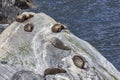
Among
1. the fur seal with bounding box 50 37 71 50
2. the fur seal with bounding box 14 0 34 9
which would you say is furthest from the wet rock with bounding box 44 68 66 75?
the fur seal with bounding box 14 0 34 9

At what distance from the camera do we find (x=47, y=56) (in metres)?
19.2

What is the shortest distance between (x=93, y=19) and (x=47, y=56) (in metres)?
19.6

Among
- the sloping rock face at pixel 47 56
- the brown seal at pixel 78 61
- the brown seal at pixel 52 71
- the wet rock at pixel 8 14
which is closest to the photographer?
the brown seal at pixel 52 71

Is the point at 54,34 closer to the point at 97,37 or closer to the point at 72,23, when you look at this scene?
the point at 97,37

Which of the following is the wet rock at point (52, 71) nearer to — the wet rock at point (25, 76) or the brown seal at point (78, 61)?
the wet rock at point (25, 76)

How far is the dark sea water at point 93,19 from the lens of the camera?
107ft

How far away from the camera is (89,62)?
19234mm

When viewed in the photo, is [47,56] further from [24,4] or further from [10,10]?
[24,4]

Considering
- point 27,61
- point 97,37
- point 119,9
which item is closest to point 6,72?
point 27,61

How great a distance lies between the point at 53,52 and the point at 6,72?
2054mm

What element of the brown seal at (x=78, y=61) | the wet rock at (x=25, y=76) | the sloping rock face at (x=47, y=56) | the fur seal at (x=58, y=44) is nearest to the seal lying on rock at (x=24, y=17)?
the sloping rock face at (x=47, y=56)

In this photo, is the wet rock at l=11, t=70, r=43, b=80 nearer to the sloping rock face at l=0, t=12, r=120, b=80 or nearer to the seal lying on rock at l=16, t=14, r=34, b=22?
the sloping rock face at l=0, t=12, r=120, b=80

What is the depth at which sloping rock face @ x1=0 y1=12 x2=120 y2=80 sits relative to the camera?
61.1ft

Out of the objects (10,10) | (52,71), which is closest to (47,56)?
(52,71)
